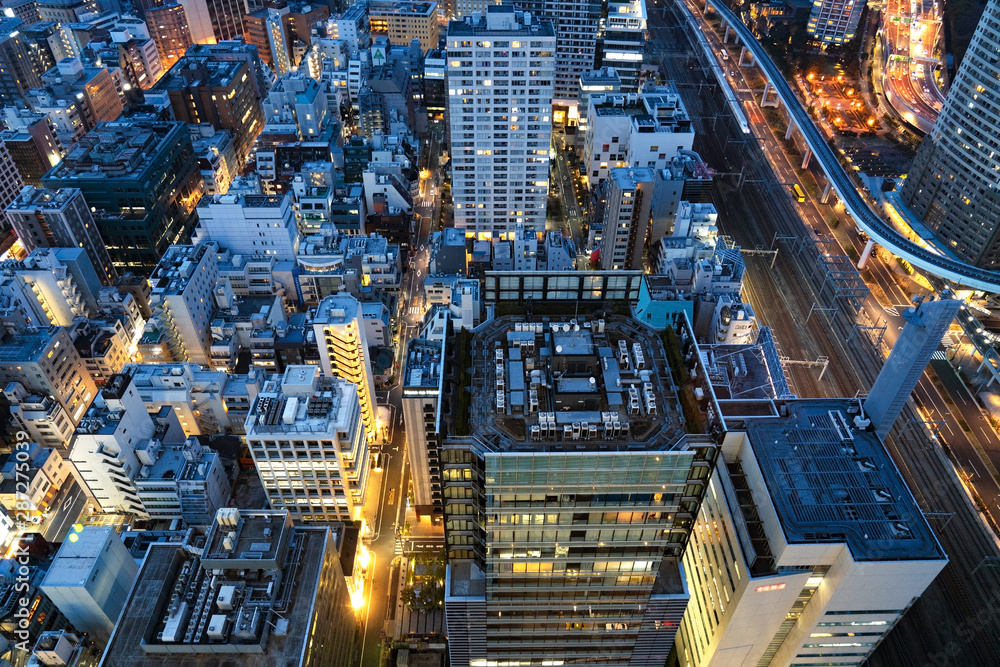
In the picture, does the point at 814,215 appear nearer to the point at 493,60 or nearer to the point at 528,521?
the point at 493,60

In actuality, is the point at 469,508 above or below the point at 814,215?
above

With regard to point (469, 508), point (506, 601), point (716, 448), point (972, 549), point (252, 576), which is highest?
point (716, 448)

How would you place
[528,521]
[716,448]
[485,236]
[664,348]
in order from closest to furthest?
1. [716,448]
2. [528,521]
3. [664,348]
4. [485,236]

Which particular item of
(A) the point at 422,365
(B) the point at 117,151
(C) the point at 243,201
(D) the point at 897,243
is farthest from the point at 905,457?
(B) the point at 117,151

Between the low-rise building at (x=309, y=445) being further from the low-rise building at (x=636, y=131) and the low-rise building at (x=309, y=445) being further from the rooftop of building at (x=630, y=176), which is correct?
the low-rise building at (x=636, y=131)

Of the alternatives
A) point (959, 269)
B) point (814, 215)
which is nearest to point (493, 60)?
point (814, 215)

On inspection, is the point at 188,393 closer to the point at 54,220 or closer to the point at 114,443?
the point at 114,443

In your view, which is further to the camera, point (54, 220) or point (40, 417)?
point (54, 220)
